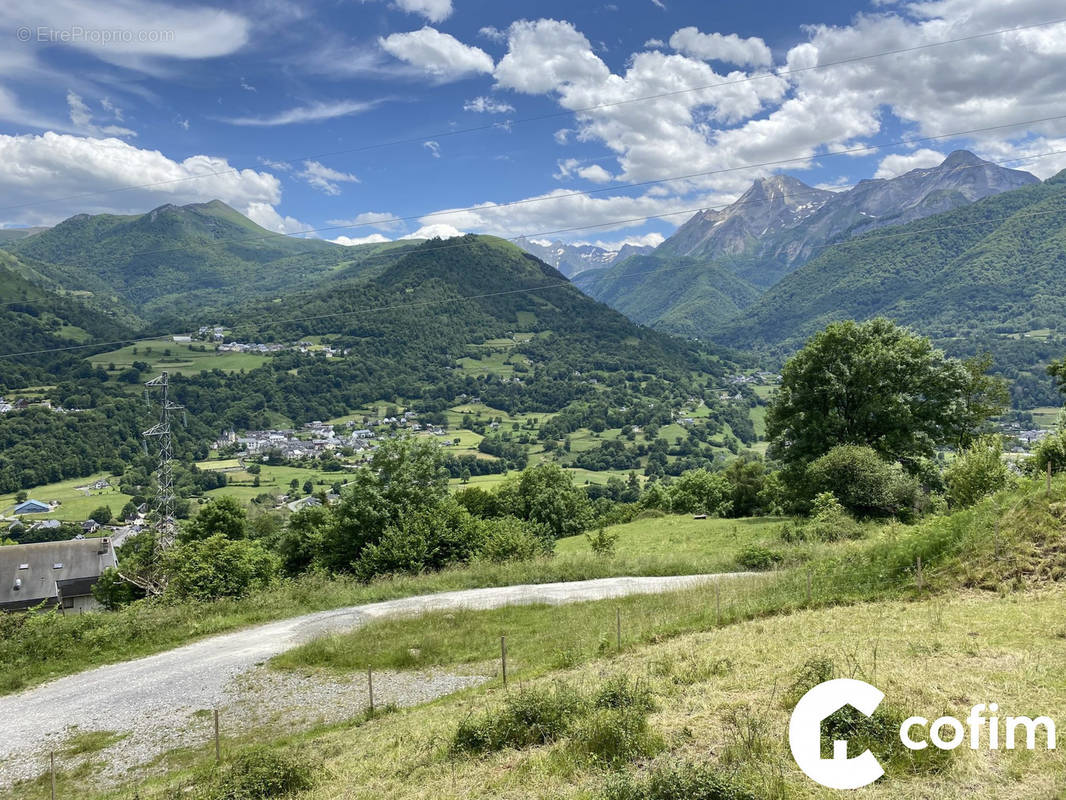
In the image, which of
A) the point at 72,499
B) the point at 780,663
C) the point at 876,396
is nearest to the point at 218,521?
the point at 780,663

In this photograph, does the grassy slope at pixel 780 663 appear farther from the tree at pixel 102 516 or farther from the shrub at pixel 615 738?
the tree at pixel 102 516

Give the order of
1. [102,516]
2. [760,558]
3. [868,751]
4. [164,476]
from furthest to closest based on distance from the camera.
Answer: [102,516], [164,476], [760,558], [868,751]

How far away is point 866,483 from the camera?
29281mm

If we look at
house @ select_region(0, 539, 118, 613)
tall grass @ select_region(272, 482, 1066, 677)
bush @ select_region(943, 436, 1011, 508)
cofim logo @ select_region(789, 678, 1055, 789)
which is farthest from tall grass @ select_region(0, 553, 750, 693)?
house @ select_region(0, 539, 118, 613)

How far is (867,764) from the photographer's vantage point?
23.0 feet

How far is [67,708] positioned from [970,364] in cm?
4670

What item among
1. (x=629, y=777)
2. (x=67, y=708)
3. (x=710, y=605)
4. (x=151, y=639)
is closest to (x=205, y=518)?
(x=151, y=639)

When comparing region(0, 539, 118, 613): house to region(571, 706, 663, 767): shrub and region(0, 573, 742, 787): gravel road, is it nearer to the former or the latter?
region(0, 573, 742, 787): gravel road

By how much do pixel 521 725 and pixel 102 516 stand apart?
365 feet

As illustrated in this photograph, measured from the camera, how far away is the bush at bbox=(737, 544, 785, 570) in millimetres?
24028

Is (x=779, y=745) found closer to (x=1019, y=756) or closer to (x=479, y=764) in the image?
(x=1019, y=756)

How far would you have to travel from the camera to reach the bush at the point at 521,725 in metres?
9.24

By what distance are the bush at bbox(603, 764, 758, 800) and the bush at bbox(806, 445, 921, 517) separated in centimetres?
2681

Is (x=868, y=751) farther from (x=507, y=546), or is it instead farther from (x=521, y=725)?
(x=507, y=546)
